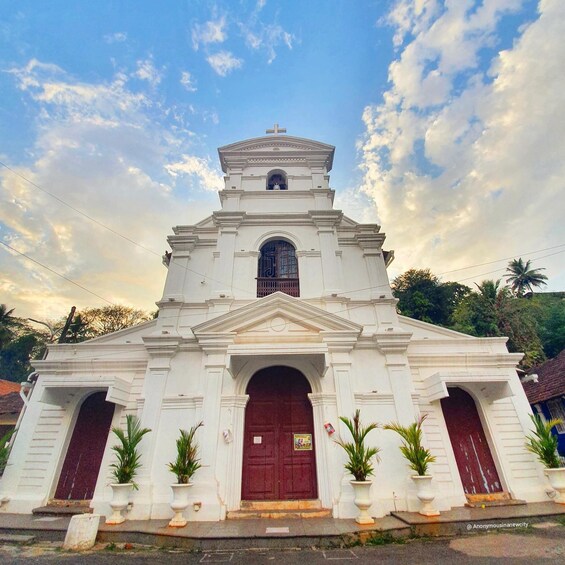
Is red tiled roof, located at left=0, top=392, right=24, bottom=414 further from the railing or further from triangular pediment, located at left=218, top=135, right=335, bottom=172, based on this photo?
triangular pediment, located at left=218, top=135, right=335, bottom=172

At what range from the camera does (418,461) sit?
21.1 ft

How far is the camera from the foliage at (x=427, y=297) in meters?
25.1

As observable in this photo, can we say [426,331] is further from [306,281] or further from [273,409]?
[273,409]

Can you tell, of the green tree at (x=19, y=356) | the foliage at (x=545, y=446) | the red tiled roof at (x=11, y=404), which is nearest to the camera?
the foliage at (x=545, y=446)

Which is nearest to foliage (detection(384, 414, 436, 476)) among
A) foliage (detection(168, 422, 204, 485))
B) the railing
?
foliage (detection(168, 422, 204, 485))

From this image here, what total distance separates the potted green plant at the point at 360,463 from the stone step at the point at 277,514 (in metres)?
0.83

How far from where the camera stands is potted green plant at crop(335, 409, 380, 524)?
236 inches

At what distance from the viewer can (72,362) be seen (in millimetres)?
8336

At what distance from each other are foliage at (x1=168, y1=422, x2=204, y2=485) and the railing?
14.6 ft

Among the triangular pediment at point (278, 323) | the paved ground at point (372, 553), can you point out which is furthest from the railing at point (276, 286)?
the paved ground at point (372, 553)

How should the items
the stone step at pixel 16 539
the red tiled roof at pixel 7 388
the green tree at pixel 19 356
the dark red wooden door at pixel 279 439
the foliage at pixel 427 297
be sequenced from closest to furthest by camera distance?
the stone step at pixel 16 539 → the dark red wooden door at pixel 279 439 → the red tiled roof at pixel 7 388 → the foliage at pixel 427 297 → the green tree at pixel 19 356

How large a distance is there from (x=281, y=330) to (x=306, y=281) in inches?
79.6

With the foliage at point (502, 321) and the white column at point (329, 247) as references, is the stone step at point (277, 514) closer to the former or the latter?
the white column at point (329, 247)

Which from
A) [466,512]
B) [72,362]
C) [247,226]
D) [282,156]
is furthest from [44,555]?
[282,156]
